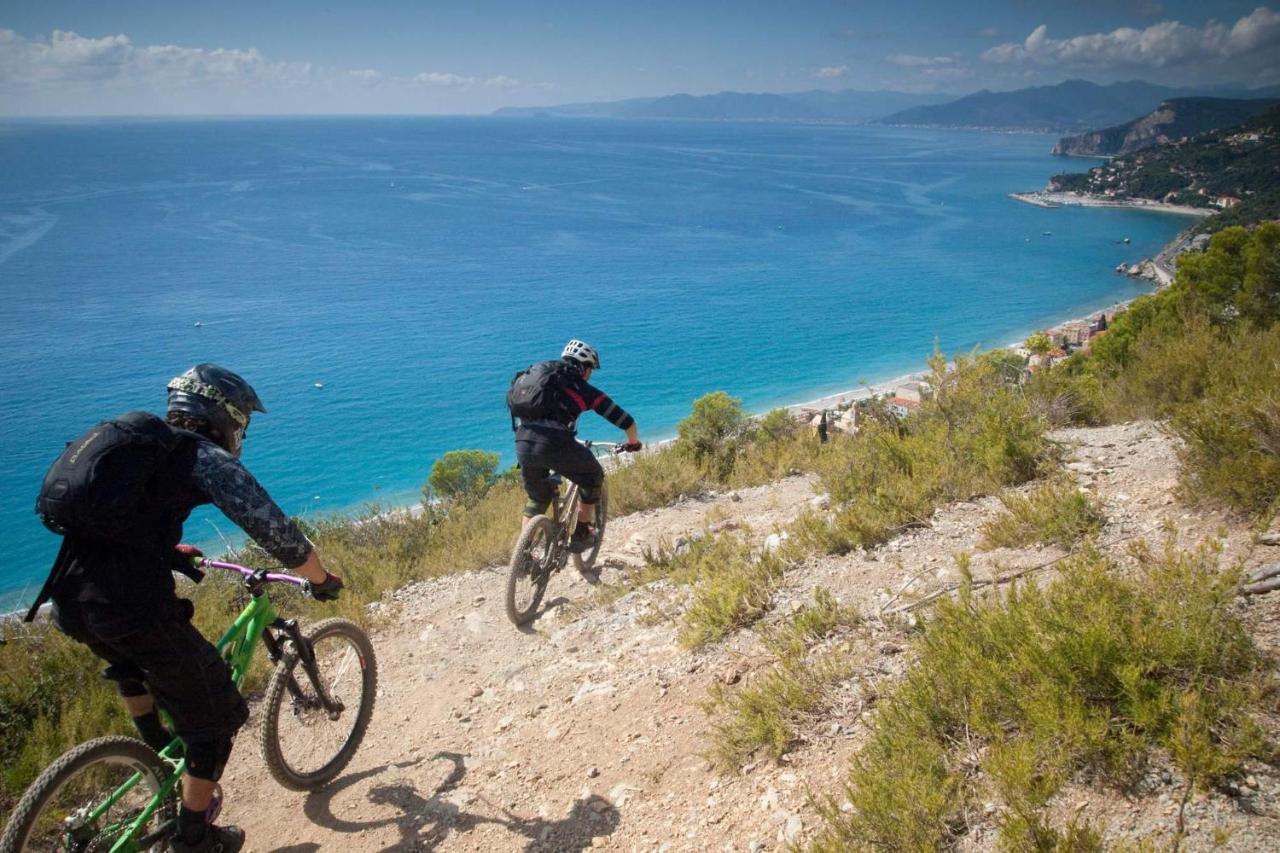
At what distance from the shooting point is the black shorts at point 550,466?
661 centimetres

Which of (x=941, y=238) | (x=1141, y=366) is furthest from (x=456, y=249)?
(x=1141, y=366)

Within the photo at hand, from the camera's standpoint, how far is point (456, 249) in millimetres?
97500

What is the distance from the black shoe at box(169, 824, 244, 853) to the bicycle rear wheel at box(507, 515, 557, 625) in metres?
3.01

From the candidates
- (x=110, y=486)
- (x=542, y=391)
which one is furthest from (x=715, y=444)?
(x=110, y=486)

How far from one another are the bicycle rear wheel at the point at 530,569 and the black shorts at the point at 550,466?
0.98ft

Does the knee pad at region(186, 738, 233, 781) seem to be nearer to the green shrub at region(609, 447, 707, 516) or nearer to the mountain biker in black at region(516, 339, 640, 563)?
the mountain biker in black at region(516, 339, 640, 563)

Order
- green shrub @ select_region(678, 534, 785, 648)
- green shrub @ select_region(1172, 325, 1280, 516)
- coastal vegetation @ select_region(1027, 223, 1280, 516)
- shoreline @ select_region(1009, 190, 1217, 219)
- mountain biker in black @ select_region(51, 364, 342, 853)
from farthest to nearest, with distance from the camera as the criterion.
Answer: shoreline @ select_region(1009, 190, 1217, 219) < green shrub @ select_region(678, 534, 785, 648) < coastal vegetation @ select_region(1027, 223, 1280, 516) < green shrub @ select_region(1172, 325, 1280, 516) < mountain biker in black @ select_region(51, 364, 342, 853)

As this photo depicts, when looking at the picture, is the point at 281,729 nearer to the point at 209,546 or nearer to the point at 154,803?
the point at 154,803

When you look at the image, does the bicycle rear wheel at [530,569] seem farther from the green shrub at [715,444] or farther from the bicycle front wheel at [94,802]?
the green shrub at [715,444]

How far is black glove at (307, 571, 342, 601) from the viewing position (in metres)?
3.73

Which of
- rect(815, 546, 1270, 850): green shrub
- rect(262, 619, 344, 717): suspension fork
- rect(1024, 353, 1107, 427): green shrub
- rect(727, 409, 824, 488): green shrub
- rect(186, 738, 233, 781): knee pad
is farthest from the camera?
rect(727, 409, 824, 488): green shrub

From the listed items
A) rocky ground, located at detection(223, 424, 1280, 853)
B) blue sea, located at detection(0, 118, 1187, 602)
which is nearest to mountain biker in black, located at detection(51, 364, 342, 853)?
rocky ground, located at detection(223, 424, 1280, 853)

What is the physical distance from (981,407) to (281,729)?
7270 mm

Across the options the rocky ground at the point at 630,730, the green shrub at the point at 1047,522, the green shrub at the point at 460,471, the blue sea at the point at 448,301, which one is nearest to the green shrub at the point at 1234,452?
the rocky ground at the point at 630,730
